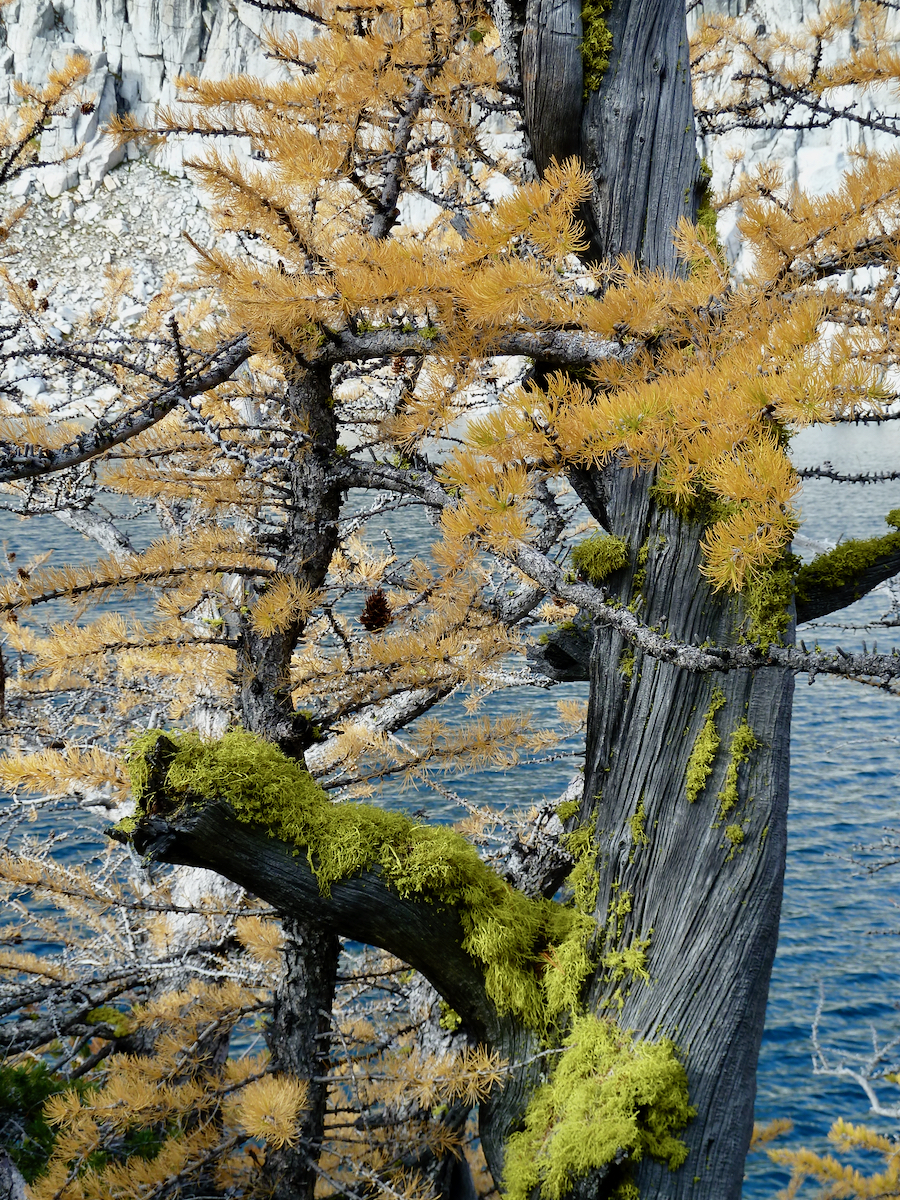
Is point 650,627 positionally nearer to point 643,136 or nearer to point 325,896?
point 325,896

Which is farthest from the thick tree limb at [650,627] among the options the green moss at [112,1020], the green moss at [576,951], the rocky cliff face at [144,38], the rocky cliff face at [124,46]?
the rocky cliff face at [144,38]

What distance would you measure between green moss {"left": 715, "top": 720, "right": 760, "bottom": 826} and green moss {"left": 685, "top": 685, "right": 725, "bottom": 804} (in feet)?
0.16

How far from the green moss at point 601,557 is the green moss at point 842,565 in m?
0.67

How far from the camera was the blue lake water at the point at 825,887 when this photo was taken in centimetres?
711

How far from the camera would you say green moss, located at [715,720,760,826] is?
237 cm

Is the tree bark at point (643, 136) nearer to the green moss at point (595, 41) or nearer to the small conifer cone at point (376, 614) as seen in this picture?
the green moss at point (595, 41)

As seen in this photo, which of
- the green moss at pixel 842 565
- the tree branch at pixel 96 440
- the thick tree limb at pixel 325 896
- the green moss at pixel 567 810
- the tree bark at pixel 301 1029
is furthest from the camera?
the green moss at pixel 567 810

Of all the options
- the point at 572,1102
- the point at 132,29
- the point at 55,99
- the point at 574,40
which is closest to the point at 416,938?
the point at 572,1102

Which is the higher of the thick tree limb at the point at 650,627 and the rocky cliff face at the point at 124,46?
the rocky cliff face at the point at 124,46

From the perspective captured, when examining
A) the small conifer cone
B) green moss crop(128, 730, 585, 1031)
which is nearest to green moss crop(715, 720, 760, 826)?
green moss crop(128, 730, 585, 1031)

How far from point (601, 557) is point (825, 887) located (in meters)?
8.85

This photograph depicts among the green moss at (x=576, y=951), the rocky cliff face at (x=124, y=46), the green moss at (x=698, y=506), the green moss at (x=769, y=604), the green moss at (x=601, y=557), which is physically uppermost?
the rocky cliff face at (x=124, y=46)

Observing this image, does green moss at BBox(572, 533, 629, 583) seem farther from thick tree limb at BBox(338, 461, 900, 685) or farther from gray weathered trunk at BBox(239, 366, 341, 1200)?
gray weathered trunk at BBox(239, 366, 341, 1200)

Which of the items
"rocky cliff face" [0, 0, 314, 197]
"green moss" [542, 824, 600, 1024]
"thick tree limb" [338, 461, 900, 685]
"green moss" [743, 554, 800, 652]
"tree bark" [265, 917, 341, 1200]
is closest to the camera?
"thick tree limb" [338, 461, 900, 685]
